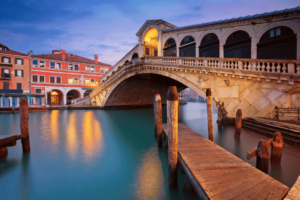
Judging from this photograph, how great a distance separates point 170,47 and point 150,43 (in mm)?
3746

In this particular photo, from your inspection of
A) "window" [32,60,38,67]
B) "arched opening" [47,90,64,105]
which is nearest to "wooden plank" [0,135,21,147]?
"window" [32,60,38,67]

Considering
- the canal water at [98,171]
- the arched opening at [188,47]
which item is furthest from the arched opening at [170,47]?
the canal water at [98,171]

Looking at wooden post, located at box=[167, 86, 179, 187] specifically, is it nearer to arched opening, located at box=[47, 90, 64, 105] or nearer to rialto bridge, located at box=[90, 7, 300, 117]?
rialto bridge, located at box=[90, 7, 300, 117]

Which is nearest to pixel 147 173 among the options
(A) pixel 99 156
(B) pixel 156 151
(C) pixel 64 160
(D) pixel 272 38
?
(B) pixel 156 151

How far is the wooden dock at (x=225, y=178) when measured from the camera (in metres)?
1.80

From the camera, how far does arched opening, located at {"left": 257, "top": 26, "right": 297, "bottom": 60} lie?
7.43 metres

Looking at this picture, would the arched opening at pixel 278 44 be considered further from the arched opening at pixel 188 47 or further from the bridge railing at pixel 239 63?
the arched opening at pixel 188 47

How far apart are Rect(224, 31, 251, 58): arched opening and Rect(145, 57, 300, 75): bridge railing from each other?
863 mm

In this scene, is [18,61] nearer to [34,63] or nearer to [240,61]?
[34,63]

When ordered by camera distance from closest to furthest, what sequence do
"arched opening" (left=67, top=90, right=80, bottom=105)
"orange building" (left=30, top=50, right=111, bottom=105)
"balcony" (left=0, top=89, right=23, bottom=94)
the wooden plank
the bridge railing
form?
the wooden plank < the bridge railing < "balcony" (left=0, top=89, right=23, bottom=94) < "orange building" (left=30, top=50, right=111, bottom=105) < "arched opening" (left=67, top=90, right=80, bottom=105)

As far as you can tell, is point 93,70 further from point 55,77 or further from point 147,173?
point 147,173

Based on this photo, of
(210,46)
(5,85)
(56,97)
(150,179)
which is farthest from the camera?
(56,97)

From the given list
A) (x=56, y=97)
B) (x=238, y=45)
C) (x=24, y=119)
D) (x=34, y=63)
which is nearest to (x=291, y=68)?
(x=238, y=45)

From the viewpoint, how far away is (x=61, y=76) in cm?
2223
